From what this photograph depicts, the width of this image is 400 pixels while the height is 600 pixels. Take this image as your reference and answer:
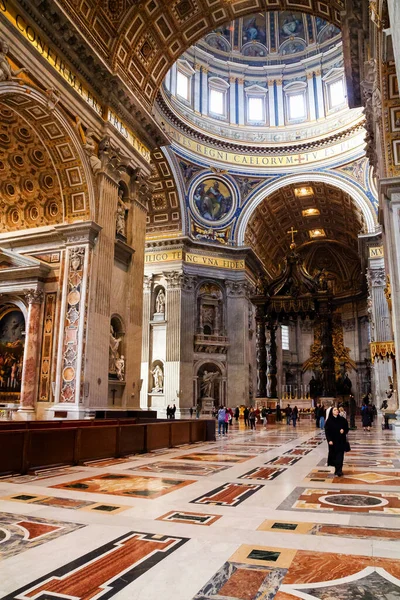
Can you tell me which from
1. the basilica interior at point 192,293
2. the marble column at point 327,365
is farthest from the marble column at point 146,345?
the marble column at point 327,365

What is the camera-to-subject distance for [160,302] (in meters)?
26.9

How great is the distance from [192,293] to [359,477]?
2083 cm

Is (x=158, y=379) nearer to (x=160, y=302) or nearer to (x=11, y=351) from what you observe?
(x=160, y=302)

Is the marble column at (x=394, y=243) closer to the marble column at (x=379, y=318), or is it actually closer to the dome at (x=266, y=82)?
the marble column at (x=379, y=318)

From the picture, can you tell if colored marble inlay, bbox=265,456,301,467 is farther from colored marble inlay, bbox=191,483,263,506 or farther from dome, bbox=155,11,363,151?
dome, bbox=155,11,363,151

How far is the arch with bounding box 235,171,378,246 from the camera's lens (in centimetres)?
2677

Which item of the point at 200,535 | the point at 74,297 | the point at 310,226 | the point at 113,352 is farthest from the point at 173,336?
the point at 200,535

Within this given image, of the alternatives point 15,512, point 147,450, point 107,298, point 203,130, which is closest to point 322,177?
point 203,130

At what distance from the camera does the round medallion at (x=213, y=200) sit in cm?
2775

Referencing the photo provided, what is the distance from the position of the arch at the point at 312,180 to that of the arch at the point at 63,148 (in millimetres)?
16312

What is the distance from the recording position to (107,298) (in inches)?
527

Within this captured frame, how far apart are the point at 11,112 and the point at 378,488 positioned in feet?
38.4

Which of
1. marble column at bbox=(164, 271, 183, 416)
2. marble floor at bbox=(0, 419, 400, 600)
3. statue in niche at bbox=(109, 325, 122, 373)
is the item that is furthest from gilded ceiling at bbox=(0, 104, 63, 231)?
marble column at bbox=(164, 271, 183, 416)

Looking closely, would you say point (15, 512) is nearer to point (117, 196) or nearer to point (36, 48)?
point (36, 48)
